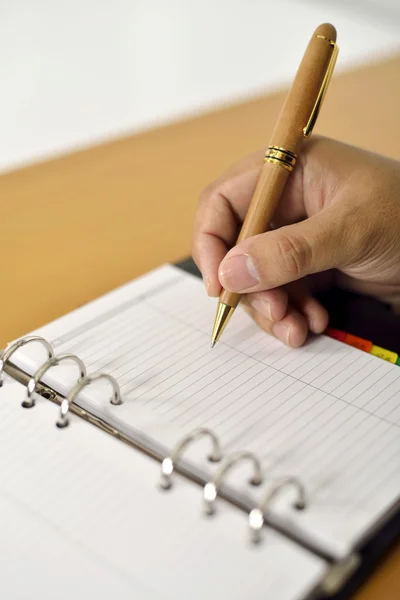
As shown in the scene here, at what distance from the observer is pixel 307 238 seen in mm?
707

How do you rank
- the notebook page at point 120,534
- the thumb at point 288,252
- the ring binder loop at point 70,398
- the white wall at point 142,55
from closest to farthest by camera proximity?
the notebook page at point 120,534
the ring binder loop at point 70,398
the thumb at point 288,252
the white wall at point 142,55

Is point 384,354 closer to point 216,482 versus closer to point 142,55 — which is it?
point 216,482

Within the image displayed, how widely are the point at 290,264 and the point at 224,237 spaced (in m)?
0.18

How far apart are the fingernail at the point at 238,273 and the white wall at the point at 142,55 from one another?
565mm

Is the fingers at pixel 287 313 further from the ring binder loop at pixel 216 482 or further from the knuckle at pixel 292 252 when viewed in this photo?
the ring binder loop at pixel 216 482

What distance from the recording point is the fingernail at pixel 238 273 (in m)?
0.71

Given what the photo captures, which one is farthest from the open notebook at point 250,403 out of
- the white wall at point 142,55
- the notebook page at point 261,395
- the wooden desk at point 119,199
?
the white wall at point 142,55

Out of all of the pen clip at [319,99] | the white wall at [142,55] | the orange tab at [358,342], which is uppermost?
the pen clip at [319,99]

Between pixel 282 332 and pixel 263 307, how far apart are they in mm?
42

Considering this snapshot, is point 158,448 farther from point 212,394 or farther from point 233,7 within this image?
point 233,7

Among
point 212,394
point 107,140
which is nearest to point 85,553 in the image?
point 212,394

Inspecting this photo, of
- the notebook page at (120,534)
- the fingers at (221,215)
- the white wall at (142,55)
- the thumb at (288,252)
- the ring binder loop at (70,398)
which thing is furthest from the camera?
the white wall at (142,55)

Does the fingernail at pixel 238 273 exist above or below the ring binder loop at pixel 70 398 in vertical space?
above

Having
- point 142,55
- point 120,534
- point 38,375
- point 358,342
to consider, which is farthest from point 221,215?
point 142,55
